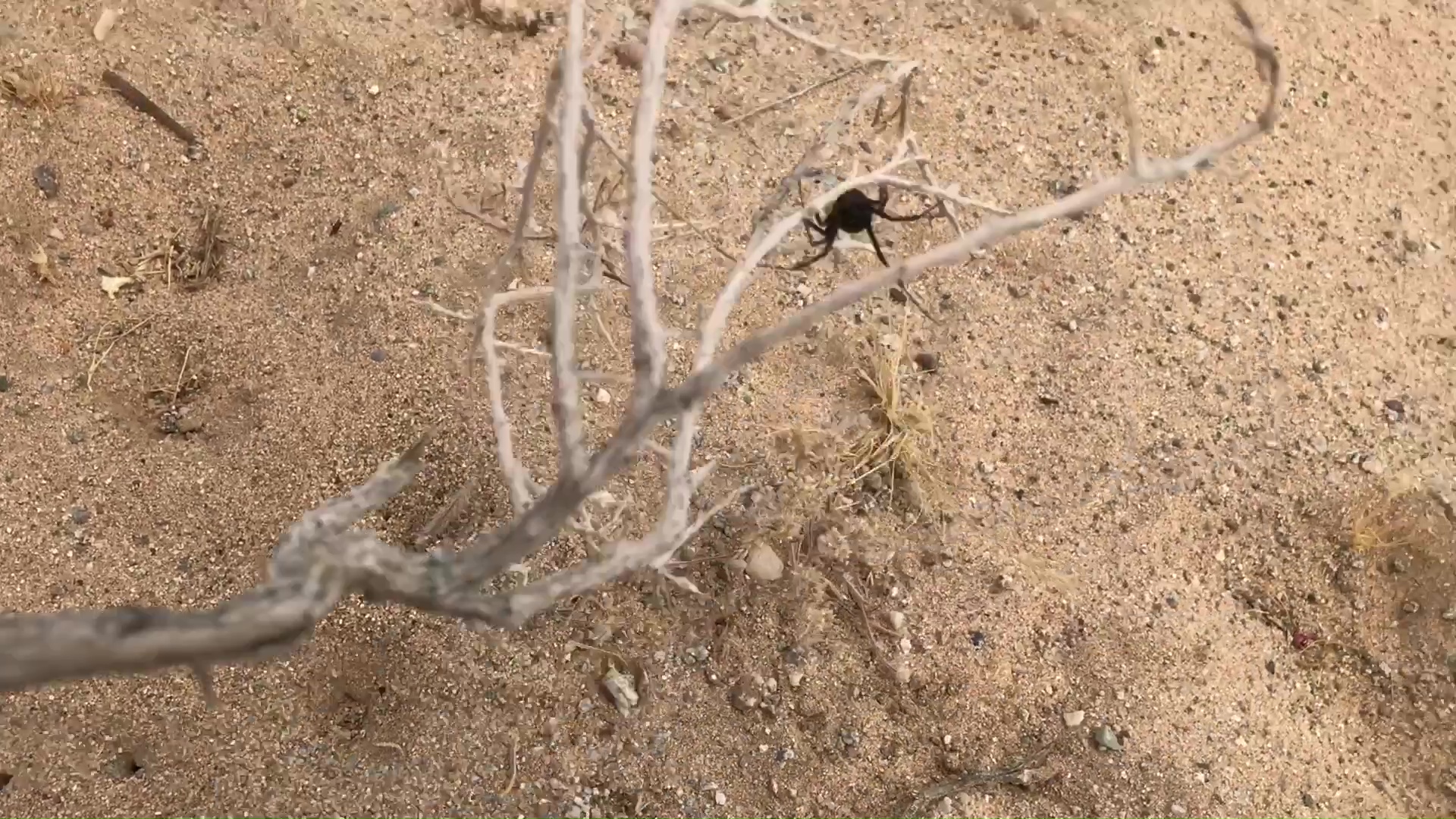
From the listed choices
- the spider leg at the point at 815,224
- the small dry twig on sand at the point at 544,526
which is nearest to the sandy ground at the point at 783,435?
the spider leg at the point at 815,224

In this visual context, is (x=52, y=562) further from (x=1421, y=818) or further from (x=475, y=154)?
(x=1421, y=818)

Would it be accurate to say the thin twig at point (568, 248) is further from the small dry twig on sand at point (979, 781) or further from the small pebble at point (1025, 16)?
the small pebble at point (1025, 16)

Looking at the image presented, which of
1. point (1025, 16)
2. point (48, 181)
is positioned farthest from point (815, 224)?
point (48, 181)

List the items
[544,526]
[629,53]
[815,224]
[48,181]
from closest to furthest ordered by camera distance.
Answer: [544,526]
[815,224]
[48,181]
[629,53]

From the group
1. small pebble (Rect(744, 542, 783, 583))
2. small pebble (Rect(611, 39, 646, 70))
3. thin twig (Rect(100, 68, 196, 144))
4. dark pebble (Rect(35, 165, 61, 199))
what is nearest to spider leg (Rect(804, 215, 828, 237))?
small pebble (Rect(744, 542, 783, 583))

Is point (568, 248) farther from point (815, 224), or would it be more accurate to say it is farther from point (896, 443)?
point (896, 443)
